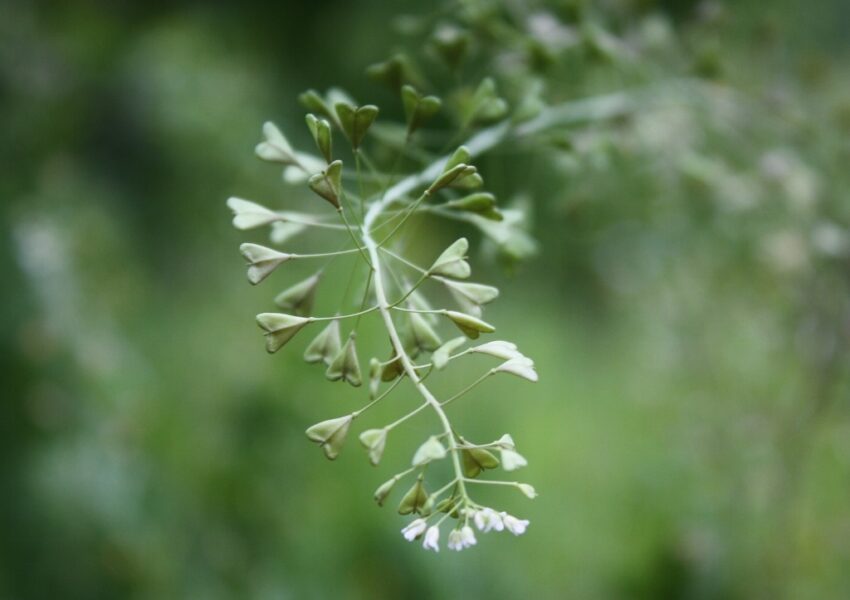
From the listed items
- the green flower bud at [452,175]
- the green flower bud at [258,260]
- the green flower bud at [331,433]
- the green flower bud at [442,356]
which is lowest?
the green flower bud at [331,433]

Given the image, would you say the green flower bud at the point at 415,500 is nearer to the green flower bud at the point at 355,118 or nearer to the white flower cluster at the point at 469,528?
the white flower cluster at the point at 469,528

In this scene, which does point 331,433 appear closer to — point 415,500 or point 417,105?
point 415,500

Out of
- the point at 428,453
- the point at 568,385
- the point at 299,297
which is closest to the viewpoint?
the point at 428,453

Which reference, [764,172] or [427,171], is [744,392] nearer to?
[764,172]

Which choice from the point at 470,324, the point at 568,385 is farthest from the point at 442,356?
the point at 568,385

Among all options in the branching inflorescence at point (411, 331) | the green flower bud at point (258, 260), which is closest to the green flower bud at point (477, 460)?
the branching inflorescence at point (411, 331)

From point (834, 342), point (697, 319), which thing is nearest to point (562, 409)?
point (697, 319)
